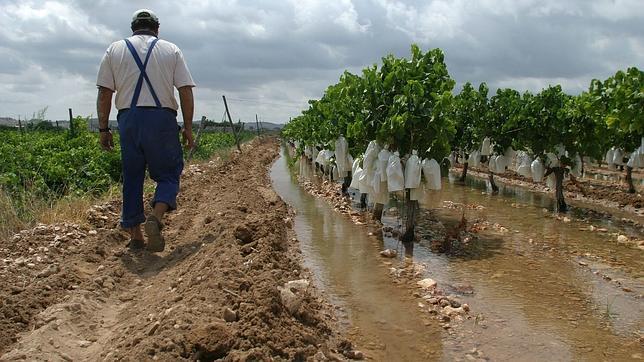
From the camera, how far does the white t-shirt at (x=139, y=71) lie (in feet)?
18.4

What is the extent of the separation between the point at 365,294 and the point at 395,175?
8.99 ft

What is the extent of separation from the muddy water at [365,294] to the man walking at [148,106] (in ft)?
6.91

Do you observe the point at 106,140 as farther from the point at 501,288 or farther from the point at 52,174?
the point at 501,288

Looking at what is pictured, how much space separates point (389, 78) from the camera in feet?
29.3

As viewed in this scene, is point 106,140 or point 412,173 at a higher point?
point 106,140

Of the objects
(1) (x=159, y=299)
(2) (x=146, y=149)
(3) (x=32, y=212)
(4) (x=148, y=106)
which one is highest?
(4) (x=148, y=106)

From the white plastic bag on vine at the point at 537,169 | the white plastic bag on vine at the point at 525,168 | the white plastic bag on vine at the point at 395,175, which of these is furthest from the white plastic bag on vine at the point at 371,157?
the white plastic bag on vine at the point at 525,168

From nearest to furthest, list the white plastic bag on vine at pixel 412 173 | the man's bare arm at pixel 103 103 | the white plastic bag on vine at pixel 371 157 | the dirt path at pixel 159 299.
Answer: the dirt path at pixel 159 299 < the man's bare arm at pixel 103 103 < the white plastic bag on vine at pixel 412 173 < the white plastic bag on vine at pixel 371 157

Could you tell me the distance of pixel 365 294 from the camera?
5859 mm

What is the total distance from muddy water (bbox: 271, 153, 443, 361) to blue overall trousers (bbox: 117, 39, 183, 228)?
6.95 ft

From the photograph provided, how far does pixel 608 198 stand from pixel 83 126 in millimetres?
15621

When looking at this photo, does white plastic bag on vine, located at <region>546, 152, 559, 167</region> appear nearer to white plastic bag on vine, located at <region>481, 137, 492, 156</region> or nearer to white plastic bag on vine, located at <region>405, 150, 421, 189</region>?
white plastic bag on vine, located at <region>481, 137, 492, 156</region>

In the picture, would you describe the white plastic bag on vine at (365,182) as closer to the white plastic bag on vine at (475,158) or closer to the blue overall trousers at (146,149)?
the blue overall trousers at (146,149)

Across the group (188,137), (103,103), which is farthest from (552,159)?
(103,103)
